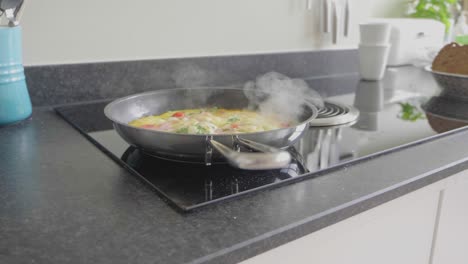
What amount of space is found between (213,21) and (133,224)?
869 mm

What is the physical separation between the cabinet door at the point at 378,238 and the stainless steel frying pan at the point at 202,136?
13 centimetres

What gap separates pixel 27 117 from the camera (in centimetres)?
94

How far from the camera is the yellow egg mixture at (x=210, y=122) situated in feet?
2.56

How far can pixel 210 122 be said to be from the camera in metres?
0.85

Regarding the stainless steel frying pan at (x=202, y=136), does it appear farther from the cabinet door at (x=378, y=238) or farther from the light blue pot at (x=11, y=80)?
the light blue pot at (x=11, y=80)

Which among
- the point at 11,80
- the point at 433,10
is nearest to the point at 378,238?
the point at 11,80

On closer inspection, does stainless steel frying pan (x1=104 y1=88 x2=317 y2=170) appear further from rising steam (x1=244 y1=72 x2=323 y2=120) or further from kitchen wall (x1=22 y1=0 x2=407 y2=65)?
kitchen wall (x1=22 y1=0 x2=407 y2=65)

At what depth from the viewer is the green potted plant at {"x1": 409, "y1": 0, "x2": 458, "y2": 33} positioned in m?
1.84

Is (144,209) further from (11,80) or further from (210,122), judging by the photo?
(11,80)

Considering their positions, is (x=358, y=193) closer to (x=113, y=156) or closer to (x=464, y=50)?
(x=113, y=156)

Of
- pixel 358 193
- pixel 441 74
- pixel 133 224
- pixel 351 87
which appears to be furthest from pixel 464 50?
pixel 133 224

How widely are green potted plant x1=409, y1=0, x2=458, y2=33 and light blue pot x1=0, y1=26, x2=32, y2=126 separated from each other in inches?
63.5

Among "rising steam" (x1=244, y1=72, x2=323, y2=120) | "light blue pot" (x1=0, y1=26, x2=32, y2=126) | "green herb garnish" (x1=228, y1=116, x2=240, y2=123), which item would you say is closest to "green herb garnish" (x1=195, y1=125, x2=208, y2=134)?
"green herb garnish" (x1=228, y1=116, x2=240, y2=123)

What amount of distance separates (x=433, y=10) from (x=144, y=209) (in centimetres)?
174
